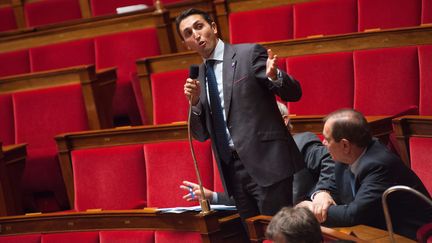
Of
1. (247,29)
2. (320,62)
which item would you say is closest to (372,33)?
(320,62)

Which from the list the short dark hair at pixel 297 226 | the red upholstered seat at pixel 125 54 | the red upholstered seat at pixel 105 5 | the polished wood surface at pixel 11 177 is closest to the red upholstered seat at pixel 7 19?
the red upholstered seat at pixel 105 5

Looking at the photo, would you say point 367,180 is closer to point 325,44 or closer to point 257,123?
point 257,123

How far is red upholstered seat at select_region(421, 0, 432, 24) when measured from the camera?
970 mm

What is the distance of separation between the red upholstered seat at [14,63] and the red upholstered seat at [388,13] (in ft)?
1.73

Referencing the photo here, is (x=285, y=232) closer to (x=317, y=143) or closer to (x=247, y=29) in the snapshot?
(x=317, y=143)

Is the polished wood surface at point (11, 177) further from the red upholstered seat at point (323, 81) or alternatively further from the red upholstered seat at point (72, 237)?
the red upholstered seat at point (323, 81)

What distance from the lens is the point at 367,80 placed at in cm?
90

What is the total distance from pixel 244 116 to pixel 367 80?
31 cm

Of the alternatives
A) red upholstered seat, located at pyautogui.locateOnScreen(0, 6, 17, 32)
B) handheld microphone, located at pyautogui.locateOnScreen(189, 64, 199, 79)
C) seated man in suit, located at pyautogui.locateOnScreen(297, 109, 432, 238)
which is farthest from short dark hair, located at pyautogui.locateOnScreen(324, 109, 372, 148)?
red upholstered seat, located at pyautogui.locateOnScreen(0, 6, 17, 32)

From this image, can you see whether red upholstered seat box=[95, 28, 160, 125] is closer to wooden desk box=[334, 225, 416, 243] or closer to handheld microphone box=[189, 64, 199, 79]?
handheld microphone box=[189, 64, 199, 79]

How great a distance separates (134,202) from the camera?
0.91 m

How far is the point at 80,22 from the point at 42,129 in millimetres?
200

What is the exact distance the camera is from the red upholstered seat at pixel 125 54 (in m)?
1.15

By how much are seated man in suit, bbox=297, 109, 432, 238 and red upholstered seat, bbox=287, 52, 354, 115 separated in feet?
0.98
